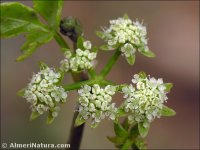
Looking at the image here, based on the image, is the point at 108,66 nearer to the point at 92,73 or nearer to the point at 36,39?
the point at 92,73

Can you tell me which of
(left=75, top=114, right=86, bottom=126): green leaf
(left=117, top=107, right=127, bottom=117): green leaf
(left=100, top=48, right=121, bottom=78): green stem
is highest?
(left=100, top=48, right=121, bottom=78): green stem

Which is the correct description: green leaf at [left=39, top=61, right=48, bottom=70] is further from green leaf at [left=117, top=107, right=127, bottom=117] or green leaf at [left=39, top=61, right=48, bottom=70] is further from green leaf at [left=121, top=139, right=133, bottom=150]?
green leaf at [left=121, top=139, right=133, bottom=150]

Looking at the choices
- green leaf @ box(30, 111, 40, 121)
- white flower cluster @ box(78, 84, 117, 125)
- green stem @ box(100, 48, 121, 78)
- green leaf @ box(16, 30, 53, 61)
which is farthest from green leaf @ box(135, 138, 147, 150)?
green leaf @ box(16, 30, 53, 61)

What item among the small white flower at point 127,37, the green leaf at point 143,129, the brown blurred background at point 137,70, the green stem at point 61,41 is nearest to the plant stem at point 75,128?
the green stem at point 61,41

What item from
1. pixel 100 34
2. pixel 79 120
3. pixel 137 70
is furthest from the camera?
pixel 137 70

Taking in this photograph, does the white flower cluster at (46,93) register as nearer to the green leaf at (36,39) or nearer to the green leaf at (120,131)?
the green leaf at (36,39)

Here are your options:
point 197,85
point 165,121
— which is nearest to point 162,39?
point 197,85

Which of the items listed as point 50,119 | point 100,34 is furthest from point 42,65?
point 100,34
